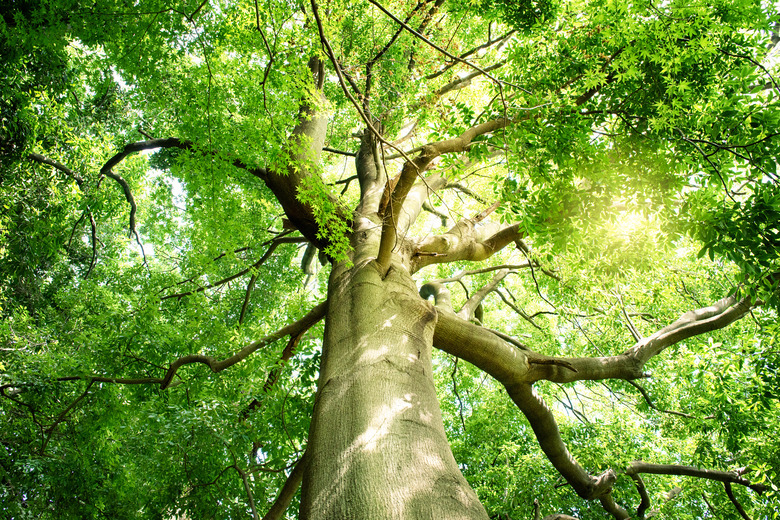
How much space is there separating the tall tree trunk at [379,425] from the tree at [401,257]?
1 cm

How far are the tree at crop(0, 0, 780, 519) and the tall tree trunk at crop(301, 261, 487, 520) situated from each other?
1 centimetres

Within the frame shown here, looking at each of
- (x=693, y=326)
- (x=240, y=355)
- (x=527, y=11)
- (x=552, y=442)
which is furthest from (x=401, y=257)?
(x=693, y=326)

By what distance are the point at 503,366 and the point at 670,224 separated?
1.49m

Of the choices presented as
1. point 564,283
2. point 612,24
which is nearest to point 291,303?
point 564,283

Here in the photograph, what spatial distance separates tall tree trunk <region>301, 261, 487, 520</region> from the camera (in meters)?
1.49

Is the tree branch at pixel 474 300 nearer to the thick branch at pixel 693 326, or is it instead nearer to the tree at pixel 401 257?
the tree at pixel 401 257

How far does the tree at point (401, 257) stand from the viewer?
7.29 feet

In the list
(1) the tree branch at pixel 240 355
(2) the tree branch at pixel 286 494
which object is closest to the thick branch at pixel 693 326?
(1) the tree branch at pixel 240 355

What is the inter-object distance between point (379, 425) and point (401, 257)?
207 centimetres

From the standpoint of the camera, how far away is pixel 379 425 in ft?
5.91

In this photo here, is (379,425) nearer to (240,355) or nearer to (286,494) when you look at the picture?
(286,494)

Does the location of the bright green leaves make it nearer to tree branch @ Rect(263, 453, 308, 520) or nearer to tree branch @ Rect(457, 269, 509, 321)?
tree branch @ Rect(457, 269, 509, 321)

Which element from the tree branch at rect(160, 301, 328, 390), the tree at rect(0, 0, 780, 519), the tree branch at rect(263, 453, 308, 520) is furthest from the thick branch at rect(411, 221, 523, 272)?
the tree branch at rect(263, 453, 308, 520)

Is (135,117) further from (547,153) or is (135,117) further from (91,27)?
(547,153)
